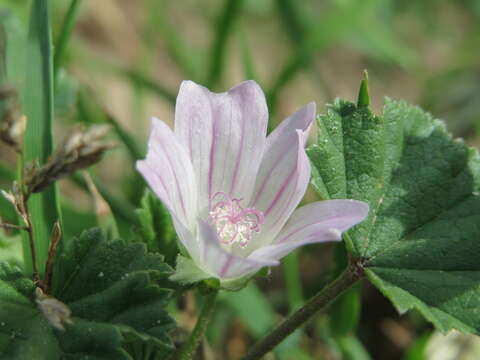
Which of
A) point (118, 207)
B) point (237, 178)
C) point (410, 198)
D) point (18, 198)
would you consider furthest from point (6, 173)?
point (410, 198)

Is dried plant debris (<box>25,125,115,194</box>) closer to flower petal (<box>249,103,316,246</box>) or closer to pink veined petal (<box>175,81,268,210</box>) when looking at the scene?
pink veined petal (<box>175,81,268,210</box>)

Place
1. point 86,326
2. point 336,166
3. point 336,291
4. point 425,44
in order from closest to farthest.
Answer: point 86,326 → point 336,291 → point 336,166 → point 425,44

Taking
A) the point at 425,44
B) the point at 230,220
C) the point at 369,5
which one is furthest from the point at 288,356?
Result: the point at 425,44

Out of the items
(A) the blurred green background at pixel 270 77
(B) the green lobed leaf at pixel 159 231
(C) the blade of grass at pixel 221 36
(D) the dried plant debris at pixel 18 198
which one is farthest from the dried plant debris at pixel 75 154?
(C) the blade of grass at pixel 221 36

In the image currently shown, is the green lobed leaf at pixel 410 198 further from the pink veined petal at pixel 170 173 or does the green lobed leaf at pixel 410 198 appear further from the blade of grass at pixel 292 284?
the blade of grass at pixel 292 284

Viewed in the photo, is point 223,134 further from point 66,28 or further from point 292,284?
point 292,284

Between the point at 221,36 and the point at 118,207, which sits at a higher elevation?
the point at 221,36

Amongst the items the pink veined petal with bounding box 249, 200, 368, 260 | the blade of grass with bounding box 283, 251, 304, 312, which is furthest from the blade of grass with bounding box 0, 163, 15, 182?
the pink veined petal with bounding box 249, 200, 368, 260

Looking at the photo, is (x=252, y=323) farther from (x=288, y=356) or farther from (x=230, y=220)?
(x=230, y=220)
